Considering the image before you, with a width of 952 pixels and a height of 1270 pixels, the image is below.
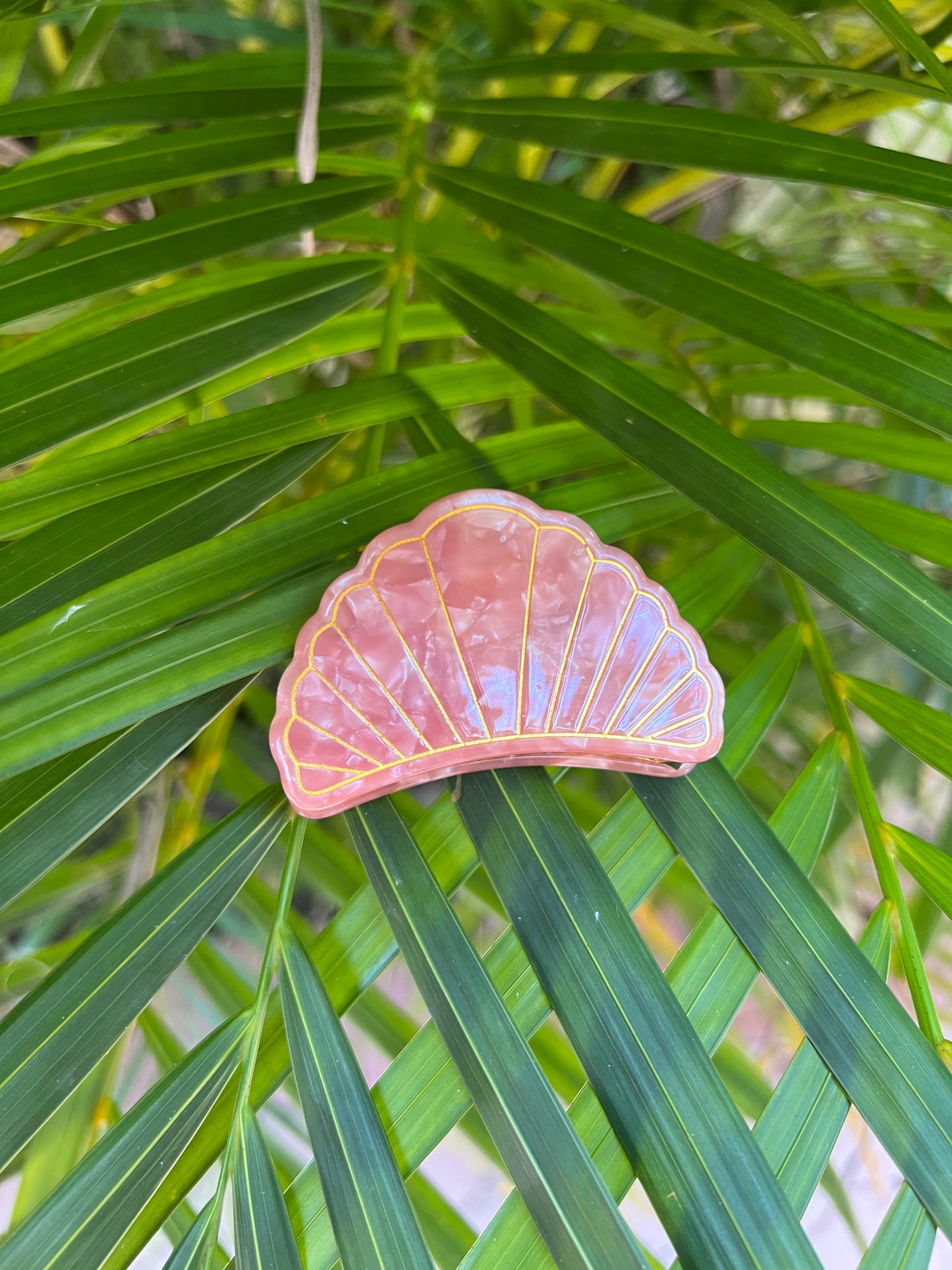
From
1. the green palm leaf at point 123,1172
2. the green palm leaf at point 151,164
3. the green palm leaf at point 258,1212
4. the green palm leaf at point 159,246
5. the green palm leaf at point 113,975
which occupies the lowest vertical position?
the green palm leaf at point 258,1212

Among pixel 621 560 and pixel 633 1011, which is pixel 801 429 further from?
pixel 633 1011

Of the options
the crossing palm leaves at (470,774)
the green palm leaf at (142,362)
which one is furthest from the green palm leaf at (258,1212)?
the green palm leaf at (142,362)

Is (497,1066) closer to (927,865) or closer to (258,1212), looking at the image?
(258,1212)

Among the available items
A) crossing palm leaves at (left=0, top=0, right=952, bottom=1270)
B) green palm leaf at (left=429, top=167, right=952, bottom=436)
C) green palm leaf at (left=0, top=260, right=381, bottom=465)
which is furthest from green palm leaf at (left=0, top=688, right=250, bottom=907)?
green palm leaf at (left=429, top=167, right=952, bottom=436)

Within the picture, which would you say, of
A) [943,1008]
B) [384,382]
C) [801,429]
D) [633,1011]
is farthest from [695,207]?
[943,1008]

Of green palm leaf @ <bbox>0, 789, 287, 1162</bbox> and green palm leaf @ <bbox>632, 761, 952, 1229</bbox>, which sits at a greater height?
green palm leaf @ <bbox>0, 789, 287, 1162</bbox>

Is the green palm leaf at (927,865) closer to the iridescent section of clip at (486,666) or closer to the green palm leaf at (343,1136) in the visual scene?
the iridescent section of clip at (486,666)

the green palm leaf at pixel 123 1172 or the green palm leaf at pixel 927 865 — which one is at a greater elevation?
the green palm leaf at pixel 123 1172

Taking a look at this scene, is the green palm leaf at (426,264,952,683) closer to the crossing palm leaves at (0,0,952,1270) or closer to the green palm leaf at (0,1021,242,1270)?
the crossing palm leaves at (0,0,952,1270)
